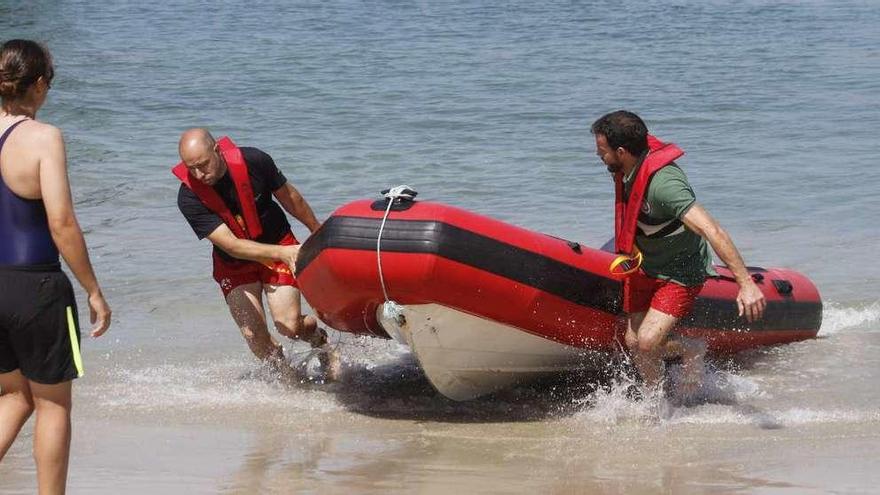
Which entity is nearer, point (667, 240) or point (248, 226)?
point (667, 240)

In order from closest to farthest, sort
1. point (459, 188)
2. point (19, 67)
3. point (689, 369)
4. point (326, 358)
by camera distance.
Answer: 1. point (19, 67)
2. point (689, 369)
3. point (326, 358)
4. point (459, 188)

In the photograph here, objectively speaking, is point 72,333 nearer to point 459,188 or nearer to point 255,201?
point 255,201

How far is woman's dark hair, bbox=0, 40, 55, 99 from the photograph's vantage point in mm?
3588

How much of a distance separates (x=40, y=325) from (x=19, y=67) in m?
0.70

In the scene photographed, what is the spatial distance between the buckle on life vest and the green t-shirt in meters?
0.06

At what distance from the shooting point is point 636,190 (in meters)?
5.25

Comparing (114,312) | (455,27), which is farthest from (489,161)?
(455,27)

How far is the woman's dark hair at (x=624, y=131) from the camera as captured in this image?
5219 millimetres

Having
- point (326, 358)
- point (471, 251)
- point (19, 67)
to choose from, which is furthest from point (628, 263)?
point (19, 67)

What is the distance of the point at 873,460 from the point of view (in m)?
4.79

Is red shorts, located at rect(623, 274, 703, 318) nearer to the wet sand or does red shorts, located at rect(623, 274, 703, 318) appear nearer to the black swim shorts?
the wet sand

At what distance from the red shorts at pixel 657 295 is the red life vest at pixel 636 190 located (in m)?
0.17

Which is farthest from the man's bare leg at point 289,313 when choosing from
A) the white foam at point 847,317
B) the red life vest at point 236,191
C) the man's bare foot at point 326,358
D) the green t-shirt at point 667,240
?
the white foam at point 847,317

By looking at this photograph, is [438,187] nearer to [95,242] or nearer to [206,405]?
[95,242]
